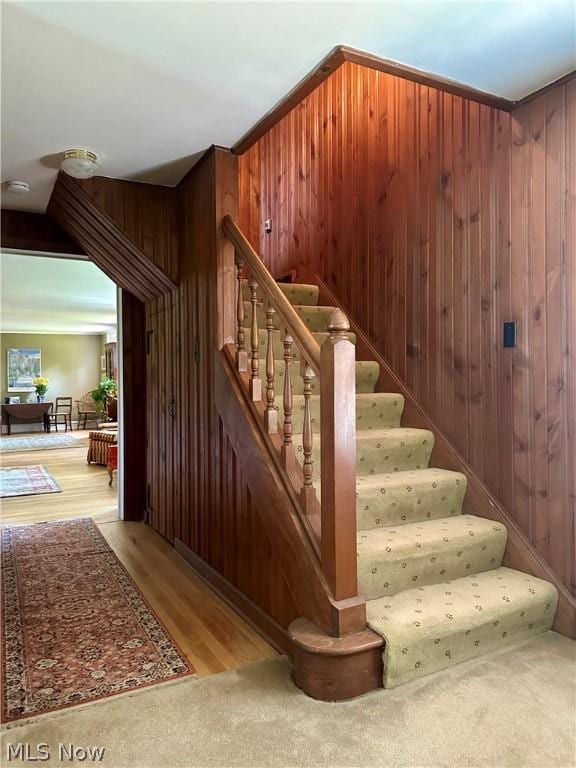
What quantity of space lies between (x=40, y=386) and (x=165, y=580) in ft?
37.1

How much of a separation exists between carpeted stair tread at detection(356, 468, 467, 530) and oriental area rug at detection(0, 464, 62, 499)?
4409mm

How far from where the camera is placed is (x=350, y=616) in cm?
191

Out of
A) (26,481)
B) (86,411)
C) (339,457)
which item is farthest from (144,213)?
(86,411)

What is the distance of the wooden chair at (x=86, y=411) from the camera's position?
13.5 m

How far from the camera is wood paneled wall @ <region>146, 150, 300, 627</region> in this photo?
2559 millimetres

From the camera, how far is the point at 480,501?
266 cm

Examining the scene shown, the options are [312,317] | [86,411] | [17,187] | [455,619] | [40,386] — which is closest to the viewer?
[455,619]

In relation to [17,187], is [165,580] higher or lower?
lower

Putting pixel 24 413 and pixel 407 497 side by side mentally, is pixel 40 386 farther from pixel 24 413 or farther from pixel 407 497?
pixel 407 497

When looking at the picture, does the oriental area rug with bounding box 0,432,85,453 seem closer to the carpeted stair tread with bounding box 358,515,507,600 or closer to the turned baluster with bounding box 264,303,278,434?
the turned baluster with bounding box 264,303,278,434

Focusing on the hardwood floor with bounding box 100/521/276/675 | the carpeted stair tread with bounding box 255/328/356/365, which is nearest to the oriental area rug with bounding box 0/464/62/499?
the hardwood floor with bounding box 100/521/276/675

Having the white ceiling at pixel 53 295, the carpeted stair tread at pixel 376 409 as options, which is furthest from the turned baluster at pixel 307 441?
the white ceiling at pixel 53 295

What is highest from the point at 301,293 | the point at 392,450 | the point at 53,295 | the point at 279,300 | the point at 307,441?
the point at 53,295

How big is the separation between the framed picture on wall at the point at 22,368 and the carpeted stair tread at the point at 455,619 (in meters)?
13.3
